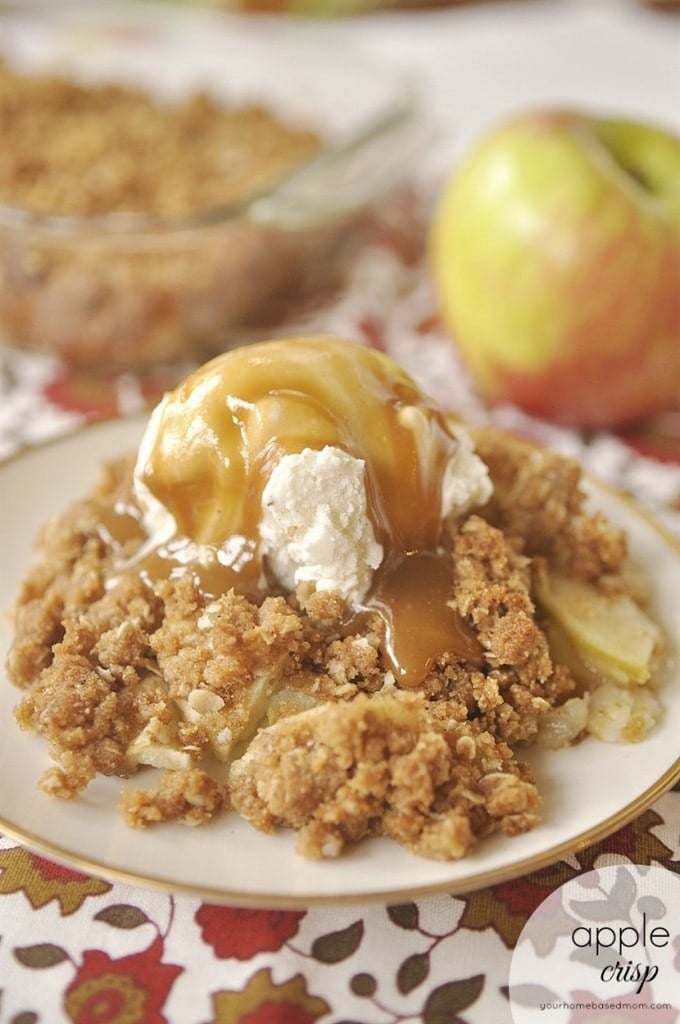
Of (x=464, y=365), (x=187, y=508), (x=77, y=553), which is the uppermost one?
(x=187, y=508)

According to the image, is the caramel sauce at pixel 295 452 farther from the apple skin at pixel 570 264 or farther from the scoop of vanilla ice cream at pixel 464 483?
the apple skin at pixel 570 264

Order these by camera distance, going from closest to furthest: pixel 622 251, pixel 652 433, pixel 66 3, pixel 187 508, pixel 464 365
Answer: pixel 187 508
pixel 622 251
pixel 652 433
pixel 464 365
pixel 66 3

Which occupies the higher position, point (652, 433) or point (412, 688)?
point (412, 688)

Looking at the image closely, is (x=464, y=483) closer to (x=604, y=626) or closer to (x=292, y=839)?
(x=604, y=626)

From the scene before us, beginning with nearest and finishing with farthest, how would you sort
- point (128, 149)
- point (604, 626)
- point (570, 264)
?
point (604, 626) → point (570, 264) → point (128, 149)

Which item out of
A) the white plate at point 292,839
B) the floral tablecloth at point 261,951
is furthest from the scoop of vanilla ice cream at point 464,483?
the floral tablecloth at point 261,951

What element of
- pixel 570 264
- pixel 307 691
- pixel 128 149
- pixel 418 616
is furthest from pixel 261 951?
pixel 128 149

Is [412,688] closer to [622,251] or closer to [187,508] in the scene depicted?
[187,508]

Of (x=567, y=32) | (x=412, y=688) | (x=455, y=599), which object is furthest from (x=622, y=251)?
(x=567, y=32)
